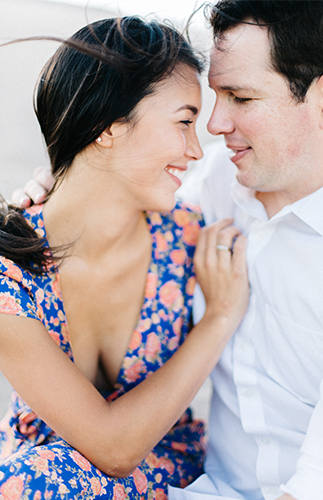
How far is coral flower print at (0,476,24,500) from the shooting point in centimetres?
111

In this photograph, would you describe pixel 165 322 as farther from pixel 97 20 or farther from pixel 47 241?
pixel 97 20

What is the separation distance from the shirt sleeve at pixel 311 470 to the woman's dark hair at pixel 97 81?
0.88 meters

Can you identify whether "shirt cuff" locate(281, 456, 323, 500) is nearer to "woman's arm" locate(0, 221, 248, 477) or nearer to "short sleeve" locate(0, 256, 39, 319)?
"woman's arm" locate(0, 221, 248, 477)

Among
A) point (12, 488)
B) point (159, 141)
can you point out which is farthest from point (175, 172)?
point (12, 488)

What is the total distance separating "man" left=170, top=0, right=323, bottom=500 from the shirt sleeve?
0.01 m

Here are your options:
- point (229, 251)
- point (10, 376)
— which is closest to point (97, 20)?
point (229, 251)

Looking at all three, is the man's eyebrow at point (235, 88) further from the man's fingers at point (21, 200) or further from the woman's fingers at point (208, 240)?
the man's fingers at point (21, 200)

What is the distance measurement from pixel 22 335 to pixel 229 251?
69 cm

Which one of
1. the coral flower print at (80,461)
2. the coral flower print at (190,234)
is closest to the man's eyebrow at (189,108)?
the coral flower print at (190,234)

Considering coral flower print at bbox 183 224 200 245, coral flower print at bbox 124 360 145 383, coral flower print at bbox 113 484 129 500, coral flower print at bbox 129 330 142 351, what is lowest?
coral flower print at bbox 113 484 129 500

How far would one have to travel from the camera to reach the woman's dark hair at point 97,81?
135 centimetres

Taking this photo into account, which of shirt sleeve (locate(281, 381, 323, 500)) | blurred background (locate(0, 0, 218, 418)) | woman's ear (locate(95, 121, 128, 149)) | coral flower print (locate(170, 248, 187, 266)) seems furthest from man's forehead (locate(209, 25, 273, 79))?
blurred background (locate(0, 0, 218, 418))

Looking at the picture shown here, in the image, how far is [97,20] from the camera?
1.44 meters

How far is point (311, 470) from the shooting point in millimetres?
1229
